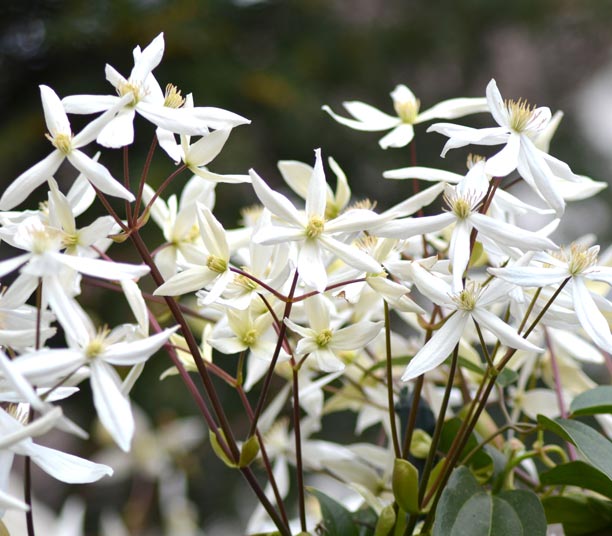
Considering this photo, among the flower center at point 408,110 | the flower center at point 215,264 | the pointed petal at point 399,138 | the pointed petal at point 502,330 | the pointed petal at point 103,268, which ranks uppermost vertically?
the flower center at point 408,110

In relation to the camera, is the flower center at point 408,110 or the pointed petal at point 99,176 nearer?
the pointed petal at point 99,176

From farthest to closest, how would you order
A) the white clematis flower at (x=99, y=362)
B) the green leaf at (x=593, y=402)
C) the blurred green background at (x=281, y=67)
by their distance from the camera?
the blurred green background at (x=281, y=67)
the green leaf at (x=593, y=402)
the white clematis flower at (x=99, y=362)

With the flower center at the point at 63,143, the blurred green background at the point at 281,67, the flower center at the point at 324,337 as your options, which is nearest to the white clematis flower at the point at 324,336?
the flower center at the point at 324,337

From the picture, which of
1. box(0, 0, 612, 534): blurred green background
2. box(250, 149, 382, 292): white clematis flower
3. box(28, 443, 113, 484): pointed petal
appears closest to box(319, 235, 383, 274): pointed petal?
box(250, 149, 382, 292): white clematis flower

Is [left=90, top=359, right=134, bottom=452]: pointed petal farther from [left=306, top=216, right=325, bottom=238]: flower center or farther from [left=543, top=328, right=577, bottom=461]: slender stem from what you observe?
[left=543, top=328, right=577, bottom=461]: slender stem

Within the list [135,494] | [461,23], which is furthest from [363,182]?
[135,494]

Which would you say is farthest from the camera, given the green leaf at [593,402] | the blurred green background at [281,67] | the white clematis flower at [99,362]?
the blurred green background at [281,67]

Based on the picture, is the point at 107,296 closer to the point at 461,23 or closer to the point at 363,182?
the point at 363,182

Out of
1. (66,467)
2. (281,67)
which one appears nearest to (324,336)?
(66,467)

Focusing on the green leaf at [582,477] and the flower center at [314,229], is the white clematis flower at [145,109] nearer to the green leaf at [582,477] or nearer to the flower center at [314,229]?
the flower center at [314,229]
